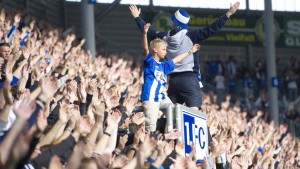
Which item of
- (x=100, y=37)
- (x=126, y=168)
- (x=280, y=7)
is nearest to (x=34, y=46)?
(x=126, y=168)

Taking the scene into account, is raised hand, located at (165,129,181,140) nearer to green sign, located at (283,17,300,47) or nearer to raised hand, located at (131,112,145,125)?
raised hand, located at (131,112,145,125)

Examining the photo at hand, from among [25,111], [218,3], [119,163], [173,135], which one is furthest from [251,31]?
[25,111]

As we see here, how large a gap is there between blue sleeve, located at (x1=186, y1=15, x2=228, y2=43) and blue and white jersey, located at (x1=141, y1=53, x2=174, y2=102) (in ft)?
2.77

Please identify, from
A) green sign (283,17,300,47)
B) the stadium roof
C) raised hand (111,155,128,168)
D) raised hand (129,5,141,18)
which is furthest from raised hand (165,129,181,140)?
green sign (283,17,300,47)

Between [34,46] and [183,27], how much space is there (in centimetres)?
340

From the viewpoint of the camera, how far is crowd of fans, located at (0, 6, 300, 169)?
4465mm

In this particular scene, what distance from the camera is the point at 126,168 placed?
513 centimetres

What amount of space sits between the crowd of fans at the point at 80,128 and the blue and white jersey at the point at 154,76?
19cm

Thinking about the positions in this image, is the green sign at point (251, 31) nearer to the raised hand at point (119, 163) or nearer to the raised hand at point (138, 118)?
the raised hand at point (138, 118)

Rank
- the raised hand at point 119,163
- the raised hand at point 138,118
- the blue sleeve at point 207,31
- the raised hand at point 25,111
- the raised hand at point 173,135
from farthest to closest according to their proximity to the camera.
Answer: the blue sleeve at point 207,31 < the raised hand at point 138,118 < the raised hand at point 173,135 < the raised hand at point 119,163 < the raised hand at point 25,111

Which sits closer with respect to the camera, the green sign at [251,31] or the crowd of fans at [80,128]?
the crowd of fans at [80,128]

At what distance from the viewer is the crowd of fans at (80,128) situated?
4465mm

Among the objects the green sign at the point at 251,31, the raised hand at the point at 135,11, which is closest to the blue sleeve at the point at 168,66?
the raised hand at the point at 135,11

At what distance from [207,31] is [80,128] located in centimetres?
330
